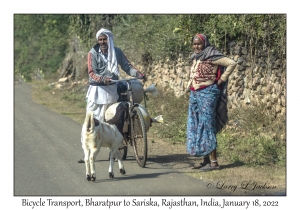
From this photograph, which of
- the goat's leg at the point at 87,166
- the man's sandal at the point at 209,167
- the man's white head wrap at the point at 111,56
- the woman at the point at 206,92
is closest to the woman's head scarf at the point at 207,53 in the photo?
the woman at the point at 206,92

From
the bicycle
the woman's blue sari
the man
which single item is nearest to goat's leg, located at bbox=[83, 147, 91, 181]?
the bicycle

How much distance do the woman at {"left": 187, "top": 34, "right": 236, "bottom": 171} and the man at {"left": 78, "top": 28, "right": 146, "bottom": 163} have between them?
0.93 metres

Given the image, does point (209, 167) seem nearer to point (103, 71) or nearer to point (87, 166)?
point (87, 166)

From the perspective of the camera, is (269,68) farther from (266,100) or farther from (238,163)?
(238,163)

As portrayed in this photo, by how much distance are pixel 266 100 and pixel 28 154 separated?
4.92 meters

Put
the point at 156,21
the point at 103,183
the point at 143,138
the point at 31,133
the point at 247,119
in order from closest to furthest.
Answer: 1. the point at 103,183
2. the point at 143,138
3. the point at 247,119
4. the point at 31,133
5. the point at 156,21

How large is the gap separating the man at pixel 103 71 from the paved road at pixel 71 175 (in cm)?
68

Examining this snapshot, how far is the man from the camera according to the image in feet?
29.2

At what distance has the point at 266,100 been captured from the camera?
11.6 meters

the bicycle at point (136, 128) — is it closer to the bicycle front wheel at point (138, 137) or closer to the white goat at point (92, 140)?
the bicycle front wheel at point (138, 137)

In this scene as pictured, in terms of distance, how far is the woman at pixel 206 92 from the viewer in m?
8.34

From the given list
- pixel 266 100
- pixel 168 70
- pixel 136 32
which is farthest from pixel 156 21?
pixel 266 100

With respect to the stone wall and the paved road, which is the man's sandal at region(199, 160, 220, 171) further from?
the stone wall

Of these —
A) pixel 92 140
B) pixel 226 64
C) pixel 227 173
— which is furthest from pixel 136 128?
pixel 226 64
